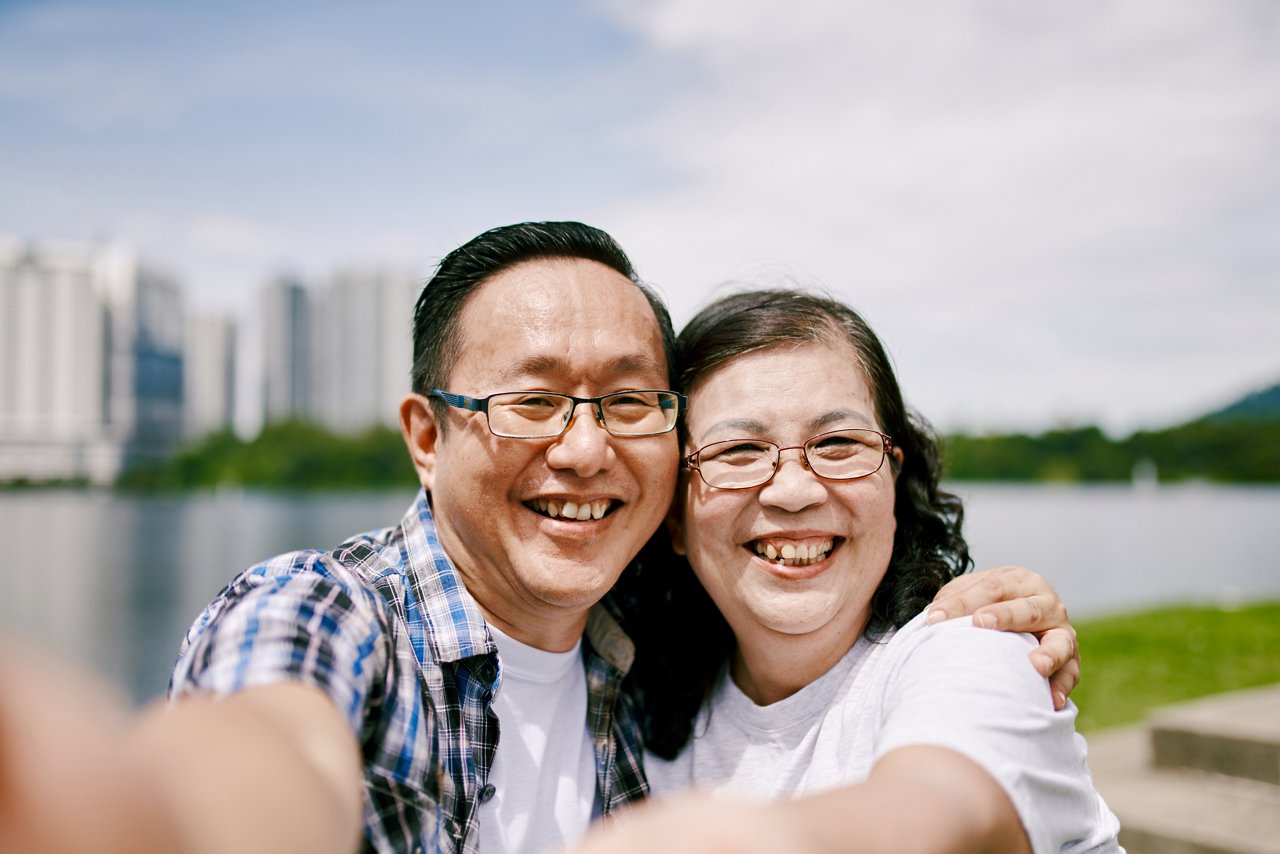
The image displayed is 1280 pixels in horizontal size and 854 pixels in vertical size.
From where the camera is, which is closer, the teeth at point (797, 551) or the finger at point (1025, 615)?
the finger at point (1025, 615)

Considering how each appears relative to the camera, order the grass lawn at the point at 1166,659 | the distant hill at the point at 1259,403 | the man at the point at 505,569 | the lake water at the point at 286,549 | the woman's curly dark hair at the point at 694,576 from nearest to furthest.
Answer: the man at the point at 505,569 < the woman's curly dark hair at the point at 694,576 < the grass lawn at the point at 1166,659 < the lake water at the point at 286,549 < the distant hill at the point at 1259,403

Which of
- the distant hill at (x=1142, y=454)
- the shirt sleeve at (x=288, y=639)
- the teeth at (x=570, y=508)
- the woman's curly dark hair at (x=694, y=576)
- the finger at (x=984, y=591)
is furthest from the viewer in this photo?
the distant hill at (x=1142, y=454)

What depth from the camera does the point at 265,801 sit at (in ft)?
3.47

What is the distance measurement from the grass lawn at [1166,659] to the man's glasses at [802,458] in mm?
6687

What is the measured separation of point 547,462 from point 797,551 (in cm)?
69

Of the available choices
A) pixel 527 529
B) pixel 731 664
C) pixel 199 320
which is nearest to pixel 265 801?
pixel 527 529

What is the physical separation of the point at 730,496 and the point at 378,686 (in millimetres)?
1065

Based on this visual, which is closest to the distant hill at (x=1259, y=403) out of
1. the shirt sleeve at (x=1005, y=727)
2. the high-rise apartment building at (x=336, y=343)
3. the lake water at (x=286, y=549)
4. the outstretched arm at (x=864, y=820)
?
the lake water at (x=286, y=549)

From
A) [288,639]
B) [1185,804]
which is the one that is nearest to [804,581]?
[288,639]

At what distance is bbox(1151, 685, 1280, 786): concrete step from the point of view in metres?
5.18

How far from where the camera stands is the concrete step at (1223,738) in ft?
17.0

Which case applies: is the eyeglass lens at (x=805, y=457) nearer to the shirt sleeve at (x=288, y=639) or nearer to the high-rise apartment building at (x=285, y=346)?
the shirt sleeve at (x=288, y=639)

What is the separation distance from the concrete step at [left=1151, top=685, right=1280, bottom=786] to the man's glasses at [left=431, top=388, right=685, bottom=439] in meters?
4.62

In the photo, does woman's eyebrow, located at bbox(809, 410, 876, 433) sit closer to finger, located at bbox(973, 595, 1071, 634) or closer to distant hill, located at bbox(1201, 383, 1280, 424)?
finger, located at bbox(973, 595, 1071, 634)
